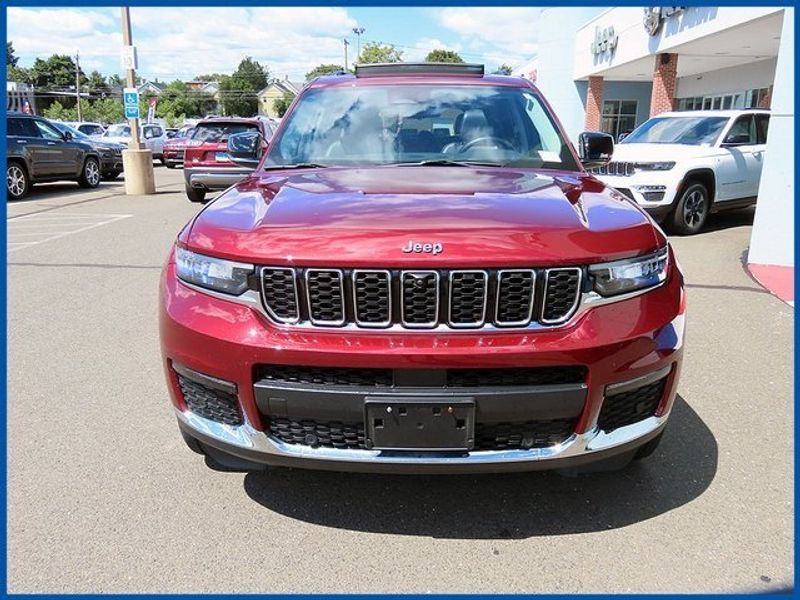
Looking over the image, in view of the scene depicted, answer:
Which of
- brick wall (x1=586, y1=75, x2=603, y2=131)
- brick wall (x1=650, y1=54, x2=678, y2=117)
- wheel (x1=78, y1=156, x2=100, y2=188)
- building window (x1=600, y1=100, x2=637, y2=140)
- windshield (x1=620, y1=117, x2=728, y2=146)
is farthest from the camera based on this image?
building window (x1=600, y1=100, x2=637, y2=140)

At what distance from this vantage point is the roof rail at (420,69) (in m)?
4.18

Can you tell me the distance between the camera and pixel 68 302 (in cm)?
597

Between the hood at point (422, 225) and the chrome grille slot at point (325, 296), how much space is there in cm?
4

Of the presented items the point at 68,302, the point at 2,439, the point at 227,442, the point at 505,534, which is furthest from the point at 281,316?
the point at 68,302

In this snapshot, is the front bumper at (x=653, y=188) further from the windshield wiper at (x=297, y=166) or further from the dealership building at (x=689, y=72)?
the windshield wiper at (x=297, y=166)

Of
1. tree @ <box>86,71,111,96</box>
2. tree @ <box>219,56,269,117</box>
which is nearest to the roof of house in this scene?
tree @ <box>219,56,269,117</box>

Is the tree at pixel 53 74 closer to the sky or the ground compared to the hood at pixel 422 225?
closer to the sky

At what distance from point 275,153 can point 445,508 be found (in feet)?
6.81

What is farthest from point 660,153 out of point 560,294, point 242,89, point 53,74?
point 242,89

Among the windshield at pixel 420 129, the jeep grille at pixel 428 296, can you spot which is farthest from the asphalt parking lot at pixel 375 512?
the windshield at pixel 420 129

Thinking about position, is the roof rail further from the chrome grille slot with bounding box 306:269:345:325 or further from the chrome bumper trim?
the chrome bumper trim

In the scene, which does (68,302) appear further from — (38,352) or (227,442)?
(227,442)

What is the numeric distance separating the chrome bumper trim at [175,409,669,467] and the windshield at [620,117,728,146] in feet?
29.2

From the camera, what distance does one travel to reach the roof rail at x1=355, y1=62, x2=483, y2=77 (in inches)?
165
